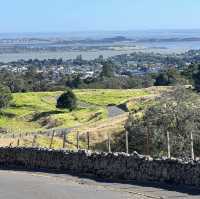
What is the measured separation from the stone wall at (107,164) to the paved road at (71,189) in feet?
2.15

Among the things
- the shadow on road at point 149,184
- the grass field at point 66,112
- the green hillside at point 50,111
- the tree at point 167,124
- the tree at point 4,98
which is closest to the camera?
the shadow on road at point 149,184

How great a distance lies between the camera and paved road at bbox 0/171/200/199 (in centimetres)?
2352

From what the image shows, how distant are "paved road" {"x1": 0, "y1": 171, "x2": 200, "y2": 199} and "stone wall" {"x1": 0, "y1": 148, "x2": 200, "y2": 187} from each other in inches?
25.8

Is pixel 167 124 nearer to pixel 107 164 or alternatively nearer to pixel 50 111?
pixel 107 164

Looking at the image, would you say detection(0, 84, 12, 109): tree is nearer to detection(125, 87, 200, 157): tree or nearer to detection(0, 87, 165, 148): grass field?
detection(0, 87, 165, 148): grass field

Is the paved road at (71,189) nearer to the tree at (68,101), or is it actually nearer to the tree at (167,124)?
the tree at (167,124)

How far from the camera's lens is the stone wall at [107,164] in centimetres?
2436

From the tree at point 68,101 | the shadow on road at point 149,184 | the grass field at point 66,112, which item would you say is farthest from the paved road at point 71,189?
the tree at point 68,101

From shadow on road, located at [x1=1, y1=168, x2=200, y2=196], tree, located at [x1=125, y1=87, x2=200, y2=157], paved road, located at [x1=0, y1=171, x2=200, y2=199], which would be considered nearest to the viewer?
shadow on road, located at [x1=1, y1=168, x2=200, y2=196]

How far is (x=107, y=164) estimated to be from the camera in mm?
27781

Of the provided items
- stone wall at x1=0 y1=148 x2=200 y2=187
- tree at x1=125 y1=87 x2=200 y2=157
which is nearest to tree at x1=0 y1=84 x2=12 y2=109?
tree at x1=125 y1=87 x2=200 y2=157

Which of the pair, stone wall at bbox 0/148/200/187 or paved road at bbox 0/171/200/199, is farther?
stone wall at bbox 0/148/200/187

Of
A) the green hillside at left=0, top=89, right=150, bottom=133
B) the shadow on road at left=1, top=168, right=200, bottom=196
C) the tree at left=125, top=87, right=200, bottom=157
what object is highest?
the shadow on road at left=1, top=168, right=200, bottom=196

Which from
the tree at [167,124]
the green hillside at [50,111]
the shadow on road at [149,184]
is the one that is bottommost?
the green hillside at [50,111]
